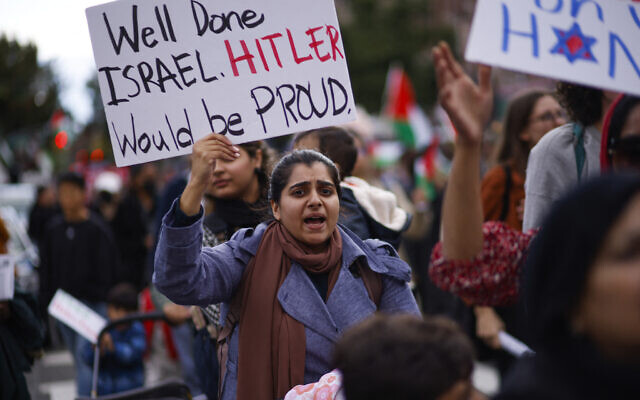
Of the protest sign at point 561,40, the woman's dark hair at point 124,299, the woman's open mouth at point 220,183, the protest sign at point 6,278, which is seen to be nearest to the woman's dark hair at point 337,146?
the woman's open mouth at point 220,183

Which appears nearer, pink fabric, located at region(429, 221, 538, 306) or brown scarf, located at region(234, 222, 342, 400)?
pink fabric, located at region(429, 221, 538, 306)

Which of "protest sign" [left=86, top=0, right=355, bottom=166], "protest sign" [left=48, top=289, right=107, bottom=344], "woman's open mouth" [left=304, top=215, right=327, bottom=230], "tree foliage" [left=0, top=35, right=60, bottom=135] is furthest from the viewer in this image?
"tree foliage" [left=0, top=35, right=60, bottom=135]

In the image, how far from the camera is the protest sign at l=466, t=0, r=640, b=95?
2.28 meters

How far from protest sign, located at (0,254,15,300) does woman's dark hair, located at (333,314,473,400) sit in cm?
275

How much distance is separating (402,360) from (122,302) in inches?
210

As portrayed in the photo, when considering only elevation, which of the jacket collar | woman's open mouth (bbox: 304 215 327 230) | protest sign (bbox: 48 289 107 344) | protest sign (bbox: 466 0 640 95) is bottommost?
protest sign (bbox: 48 289 107 344)

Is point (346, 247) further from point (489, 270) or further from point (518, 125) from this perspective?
point (518, 125)

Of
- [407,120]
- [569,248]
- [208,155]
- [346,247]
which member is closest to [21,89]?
[407,120]

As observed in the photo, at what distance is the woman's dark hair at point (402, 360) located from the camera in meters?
1.79

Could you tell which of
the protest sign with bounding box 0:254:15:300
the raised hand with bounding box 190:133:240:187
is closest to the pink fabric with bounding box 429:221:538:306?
the raised hand with bounding box 190:133:240:187

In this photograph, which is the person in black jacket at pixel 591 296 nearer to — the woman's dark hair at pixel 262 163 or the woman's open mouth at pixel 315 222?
the woman's open mouth at pixel 315 222

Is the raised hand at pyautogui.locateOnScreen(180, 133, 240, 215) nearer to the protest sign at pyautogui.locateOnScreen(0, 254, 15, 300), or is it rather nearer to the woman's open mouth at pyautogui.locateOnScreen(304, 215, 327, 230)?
the woman's open mouth at pyautogui.locateOnScreen(304, 215, 327, 230)

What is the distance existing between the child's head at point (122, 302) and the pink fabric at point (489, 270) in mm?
4714

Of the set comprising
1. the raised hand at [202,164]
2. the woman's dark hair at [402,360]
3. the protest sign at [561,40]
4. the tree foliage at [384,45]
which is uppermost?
the tree foliage at [384,45]
